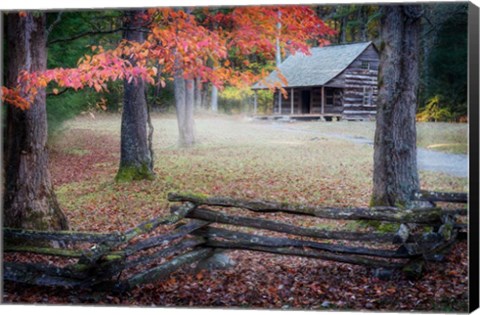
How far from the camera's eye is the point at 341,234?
19.8 feet

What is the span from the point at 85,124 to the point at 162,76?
0.97 meters

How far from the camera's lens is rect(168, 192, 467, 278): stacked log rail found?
5.82 m

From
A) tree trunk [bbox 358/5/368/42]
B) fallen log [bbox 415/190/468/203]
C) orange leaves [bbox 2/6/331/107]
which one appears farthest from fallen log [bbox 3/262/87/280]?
tree trunk [bbox 358/5/368/42]

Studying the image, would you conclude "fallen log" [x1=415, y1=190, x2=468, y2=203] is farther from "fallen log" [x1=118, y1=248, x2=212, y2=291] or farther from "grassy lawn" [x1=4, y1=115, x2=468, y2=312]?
"fallen log" [x1=118, y1=248, x2=212, y2=291]

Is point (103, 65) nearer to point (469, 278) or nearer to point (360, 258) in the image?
point (360, 258)

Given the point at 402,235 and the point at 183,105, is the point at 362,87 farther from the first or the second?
the point at 183,105

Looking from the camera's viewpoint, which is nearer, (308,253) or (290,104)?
(308,253)

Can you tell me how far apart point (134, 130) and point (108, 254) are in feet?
4.60

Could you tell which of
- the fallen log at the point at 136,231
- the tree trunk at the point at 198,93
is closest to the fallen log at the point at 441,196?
the fallen log at the point at 136,231

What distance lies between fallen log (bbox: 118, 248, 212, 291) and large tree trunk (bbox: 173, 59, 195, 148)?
1.13 meters

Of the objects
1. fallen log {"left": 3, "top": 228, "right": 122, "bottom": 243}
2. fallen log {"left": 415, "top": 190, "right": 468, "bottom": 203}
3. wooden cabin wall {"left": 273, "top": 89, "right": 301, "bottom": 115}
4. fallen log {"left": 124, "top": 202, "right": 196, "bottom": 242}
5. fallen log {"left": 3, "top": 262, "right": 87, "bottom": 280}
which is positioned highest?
wooden cabin wall {"left": 273, "top": 89, "right": 301, "bottom": 115}

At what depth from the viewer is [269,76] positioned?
628 cm

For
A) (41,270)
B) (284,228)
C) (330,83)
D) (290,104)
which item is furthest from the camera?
(330,83)

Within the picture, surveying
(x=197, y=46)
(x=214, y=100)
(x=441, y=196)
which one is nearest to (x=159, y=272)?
(x=214, y=100)
